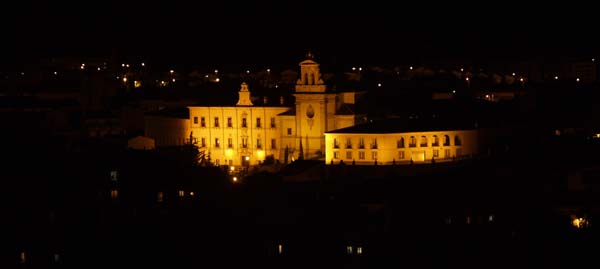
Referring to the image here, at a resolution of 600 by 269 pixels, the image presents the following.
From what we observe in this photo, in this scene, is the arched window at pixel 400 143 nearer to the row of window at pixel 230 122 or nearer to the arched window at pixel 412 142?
the arched window at pixel 412 142

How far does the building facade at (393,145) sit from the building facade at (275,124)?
276 centimetres

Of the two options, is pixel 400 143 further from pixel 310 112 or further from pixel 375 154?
pixel 310 112

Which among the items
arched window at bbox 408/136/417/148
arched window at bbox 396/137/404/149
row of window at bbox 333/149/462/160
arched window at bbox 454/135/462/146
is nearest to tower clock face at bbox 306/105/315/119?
row of window at bbox 333/149/462/160

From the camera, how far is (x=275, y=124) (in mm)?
57062

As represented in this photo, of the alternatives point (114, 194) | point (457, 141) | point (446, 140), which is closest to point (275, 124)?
point (446, 140)

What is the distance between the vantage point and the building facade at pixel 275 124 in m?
54.9

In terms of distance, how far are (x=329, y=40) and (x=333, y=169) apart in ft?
172

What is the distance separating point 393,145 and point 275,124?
692cm

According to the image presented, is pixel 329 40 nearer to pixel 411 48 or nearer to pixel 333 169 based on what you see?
pixel 411 48

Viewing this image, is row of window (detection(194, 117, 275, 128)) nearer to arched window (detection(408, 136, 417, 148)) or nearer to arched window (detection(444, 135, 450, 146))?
arched window (detection(408, 136, 417, 148))

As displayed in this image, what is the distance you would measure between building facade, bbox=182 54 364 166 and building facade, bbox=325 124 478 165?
2.76 m

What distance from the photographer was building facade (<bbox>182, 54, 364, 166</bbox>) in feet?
180

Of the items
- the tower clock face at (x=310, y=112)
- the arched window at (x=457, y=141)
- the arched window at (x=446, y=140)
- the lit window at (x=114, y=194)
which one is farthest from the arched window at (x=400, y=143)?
the lit window at (x=114, y=194)

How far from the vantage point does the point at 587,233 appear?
3222cm
